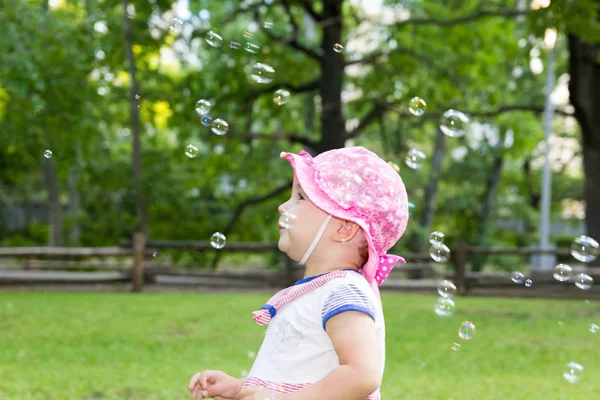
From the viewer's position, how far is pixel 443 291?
12.2 feet

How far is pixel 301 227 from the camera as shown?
2.35m

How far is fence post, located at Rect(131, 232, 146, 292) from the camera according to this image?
16828mm

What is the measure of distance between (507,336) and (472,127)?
18483 mm

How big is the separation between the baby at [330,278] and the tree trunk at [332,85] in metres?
13.8

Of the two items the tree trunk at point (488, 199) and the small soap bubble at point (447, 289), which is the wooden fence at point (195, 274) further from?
the small soap bubble at point (447, 289)

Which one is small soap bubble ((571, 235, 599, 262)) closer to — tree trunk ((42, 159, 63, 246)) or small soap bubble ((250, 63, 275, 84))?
small soap bubble ((250, 63, 275, 84))

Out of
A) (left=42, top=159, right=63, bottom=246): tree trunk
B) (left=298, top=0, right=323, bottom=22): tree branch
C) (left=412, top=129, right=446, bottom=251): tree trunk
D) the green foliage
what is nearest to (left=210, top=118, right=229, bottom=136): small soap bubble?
the green foliage

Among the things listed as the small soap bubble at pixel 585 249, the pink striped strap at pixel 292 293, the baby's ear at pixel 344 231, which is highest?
the baby's ear at pixel 344 231

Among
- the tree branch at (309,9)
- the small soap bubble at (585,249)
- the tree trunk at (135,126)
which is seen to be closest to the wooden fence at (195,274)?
the tree trunk at (135,126)

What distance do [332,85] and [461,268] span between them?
467 centimetres

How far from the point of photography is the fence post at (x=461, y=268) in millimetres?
16891

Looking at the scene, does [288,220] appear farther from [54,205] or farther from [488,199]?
[488,199]

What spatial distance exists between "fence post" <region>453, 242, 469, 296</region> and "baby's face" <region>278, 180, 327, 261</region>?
48.9 feet

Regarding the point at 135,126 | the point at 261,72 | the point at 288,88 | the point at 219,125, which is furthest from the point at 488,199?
the point at 219,125
